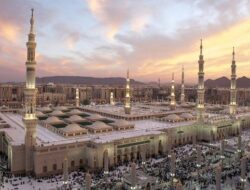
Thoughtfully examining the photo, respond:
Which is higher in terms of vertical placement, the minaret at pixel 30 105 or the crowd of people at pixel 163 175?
the minaret at pixel 30 105

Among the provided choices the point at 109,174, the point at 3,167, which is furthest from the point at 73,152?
the point at 3,167

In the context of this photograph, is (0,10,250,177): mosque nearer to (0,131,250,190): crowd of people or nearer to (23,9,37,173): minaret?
(23,9,37,173): minaret

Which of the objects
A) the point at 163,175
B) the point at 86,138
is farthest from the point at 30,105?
the point at 163,175

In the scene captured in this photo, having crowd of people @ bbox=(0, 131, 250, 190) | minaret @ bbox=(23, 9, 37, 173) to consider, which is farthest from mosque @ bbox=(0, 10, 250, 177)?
crowd of people @ bbox=(0, 131, 250, 190)

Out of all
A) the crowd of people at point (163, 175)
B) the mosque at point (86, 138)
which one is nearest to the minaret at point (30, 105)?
the mosque at point (86, 138)

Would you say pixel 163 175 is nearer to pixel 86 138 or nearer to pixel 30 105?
pixel 86 138

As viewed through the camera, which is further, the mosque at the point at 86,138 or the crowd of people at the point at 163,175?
the mosque at the point at 86,138

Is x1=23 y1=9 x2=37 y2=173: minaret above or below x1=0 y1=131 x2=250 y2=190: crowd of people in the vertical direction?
above

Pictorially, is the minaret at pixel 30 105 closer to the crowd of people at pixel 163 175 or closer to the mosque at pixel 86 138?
the mosque at pixel 86 138

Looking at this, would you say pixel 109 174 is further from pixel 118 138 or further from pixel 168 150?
pixel 168 150
